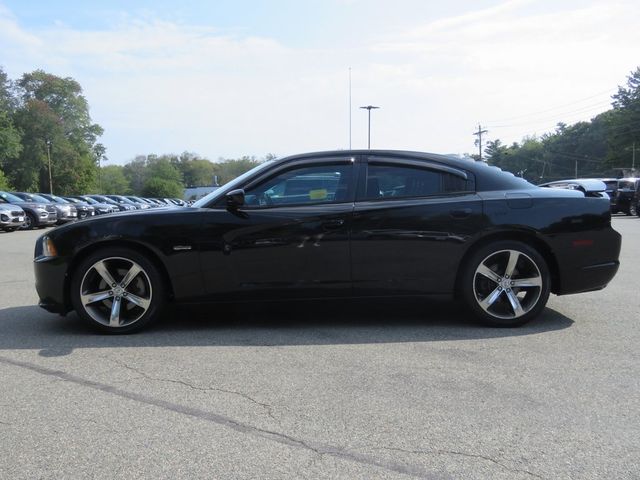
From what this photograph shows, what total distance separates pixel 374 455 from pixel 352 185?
2.64 metres

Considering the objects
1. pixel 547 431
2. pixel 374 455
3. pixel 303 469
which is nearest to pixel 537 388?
pixel 547 431

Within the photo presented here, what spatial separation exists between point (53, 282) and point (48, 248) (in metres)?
0.29

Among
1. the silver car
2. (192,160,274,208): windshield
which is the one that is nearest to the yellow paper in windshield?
(192,160,274,208): windshield

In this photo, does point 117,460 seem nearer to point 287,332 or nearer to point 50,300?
point 287,332

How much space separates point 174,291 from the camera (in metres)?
4.70

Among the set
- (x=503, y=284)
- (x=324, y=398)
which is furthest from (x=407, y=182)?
(x=324, y=398)

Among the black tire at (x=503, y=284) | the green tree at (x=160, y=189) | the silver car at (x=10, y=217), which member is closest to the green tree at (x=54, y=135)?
the green tree at (x=160, y=189)

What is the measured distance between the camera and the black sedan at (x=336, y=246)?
465cm

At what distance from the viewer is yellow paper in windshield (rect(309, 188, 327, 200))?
4801 millimetres

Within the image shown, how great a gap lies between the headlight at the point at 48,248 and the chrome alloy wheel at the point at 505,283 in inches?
137

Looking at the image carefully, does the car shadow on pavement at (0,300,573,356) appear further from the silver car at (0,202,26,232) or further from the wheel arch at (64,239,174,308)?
the silver car at (0,202,26,232)

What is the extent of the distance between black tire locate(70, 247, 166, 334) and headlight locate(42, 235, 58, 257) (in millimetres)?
229

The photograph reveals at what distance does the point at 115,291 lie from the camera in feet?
15.4

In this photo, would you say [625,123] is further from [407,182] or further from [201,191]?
[407,182]
